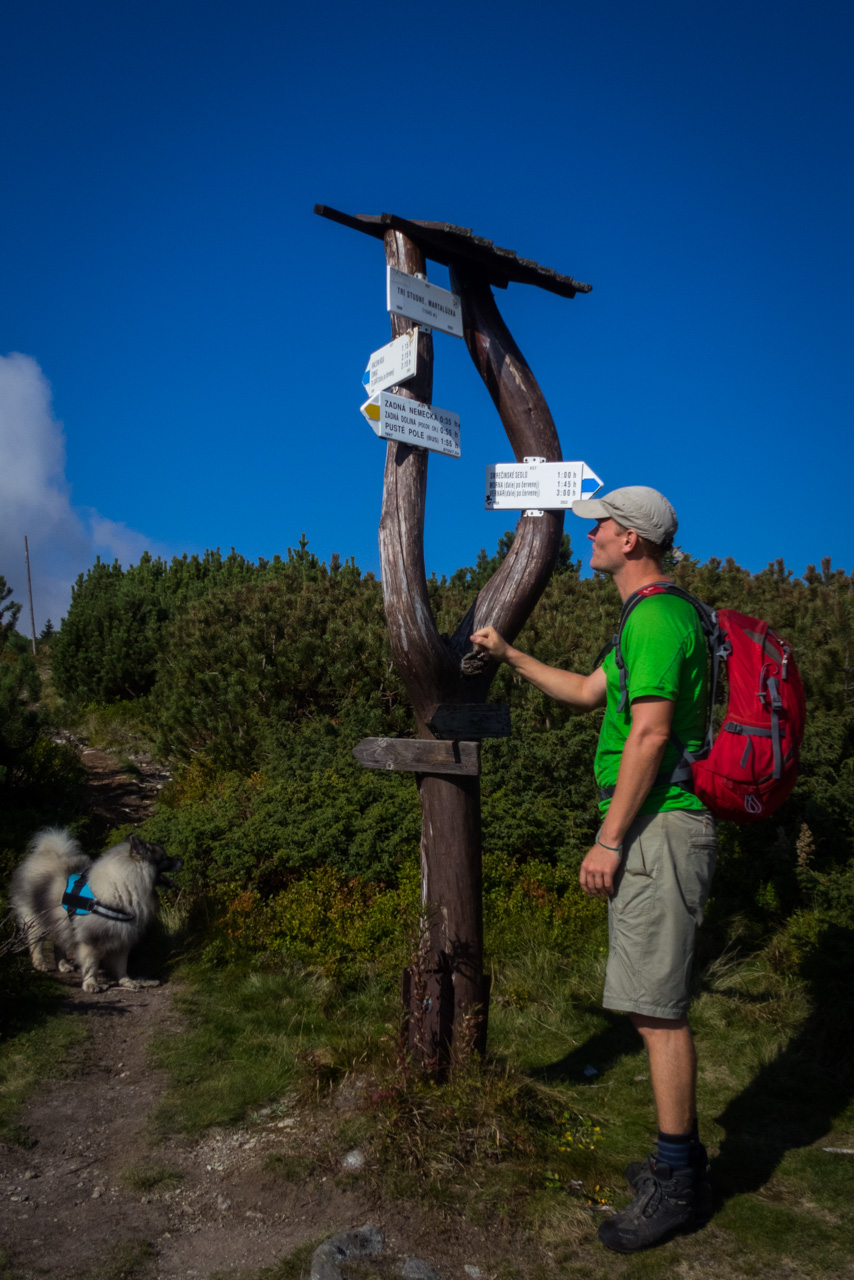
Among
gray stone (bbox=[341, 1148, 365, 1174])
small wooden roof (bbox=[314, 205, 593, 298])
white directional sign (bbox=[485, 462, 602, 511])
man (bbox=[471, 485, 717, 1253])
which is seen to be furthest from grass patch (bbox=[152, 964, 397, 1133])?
small wooden roof (bbox=[314, 205, 593, 298])

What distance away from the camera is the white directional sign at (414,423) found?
356 centimetres

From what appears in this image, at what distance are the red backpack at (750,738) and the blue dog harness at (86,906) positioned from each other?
3.71 m

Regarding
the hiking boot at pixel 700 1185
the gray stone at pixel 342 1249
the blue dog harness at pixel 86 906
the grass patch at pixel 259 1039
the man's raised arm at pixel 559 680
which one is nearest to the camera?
the gray stone at pixel 342 1249

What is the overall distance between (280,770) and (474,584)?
241 inches

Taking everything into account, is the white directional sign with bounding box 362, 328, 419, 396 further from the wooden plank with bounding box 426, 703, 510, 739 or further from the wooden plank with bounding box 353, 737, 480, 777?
the wooden plank with bounding box 353, 737, 480, 777

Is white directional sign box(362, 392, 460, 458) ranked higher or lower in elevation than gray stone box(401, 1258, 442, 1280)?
higher

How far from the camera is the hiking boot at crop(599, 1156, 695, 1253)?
275 centimetres

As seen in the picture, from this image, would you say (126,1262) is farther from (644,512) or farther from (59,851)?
(59,851)

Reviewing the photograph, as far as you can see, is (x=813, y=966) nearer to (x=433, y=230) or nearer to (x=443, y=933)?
(x=443, y=933)

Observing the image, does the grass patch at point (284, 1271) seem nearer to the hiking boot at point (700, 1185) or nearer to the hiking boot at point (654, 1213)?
the hiking boot at point (654, 1213)

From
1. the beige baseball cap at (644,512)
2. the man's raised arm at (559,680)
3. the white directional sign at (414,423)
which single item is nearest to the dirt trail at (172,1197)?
the man's raised arm at (559,680)

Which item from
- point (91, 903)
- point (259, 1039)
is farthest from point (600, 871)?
point (91, 903)

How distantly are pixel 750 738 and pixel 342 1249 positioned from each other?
2.06m

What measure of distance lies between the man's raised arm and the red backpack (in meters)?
0.39
